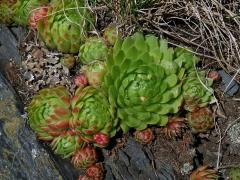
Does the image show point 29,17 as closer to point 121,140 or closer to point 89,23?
point 89,23

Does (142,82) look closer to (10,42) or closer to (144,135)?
(144,135)

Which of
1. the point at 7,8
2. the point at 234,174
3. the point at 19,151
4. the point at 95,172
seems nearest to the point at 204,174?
the point at 234,174

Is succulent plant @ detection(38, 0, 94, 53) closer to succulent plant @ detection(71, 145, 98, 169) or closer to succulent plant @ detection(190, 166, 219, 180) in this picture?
succulent plant @ detection(71, 145, 98, 169)

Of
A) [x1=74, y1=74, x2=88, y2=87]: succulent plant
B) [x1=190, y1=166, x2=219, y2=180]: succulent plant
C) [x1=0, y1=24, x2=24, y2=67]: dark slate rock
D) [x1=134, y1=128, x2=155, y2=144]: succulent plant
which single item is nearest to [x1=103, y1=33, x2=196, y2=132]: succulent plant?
[x1=134, y1=128, x2=155, y2=144]: succulent plant

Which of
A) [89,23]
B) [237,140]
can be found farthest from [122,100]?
[237,140]

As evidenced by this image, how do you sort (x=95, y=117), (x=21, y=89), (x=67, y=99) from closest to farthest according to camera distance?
(x=95, y=117) < (x=67, y=99) < (x=21, y=89)

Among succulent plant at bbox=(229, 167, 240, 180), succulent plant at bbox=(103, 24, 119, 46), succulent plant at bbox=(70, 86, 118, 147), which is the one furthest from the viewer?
succulent plant at bbox=(103, 24, 119, 46)
